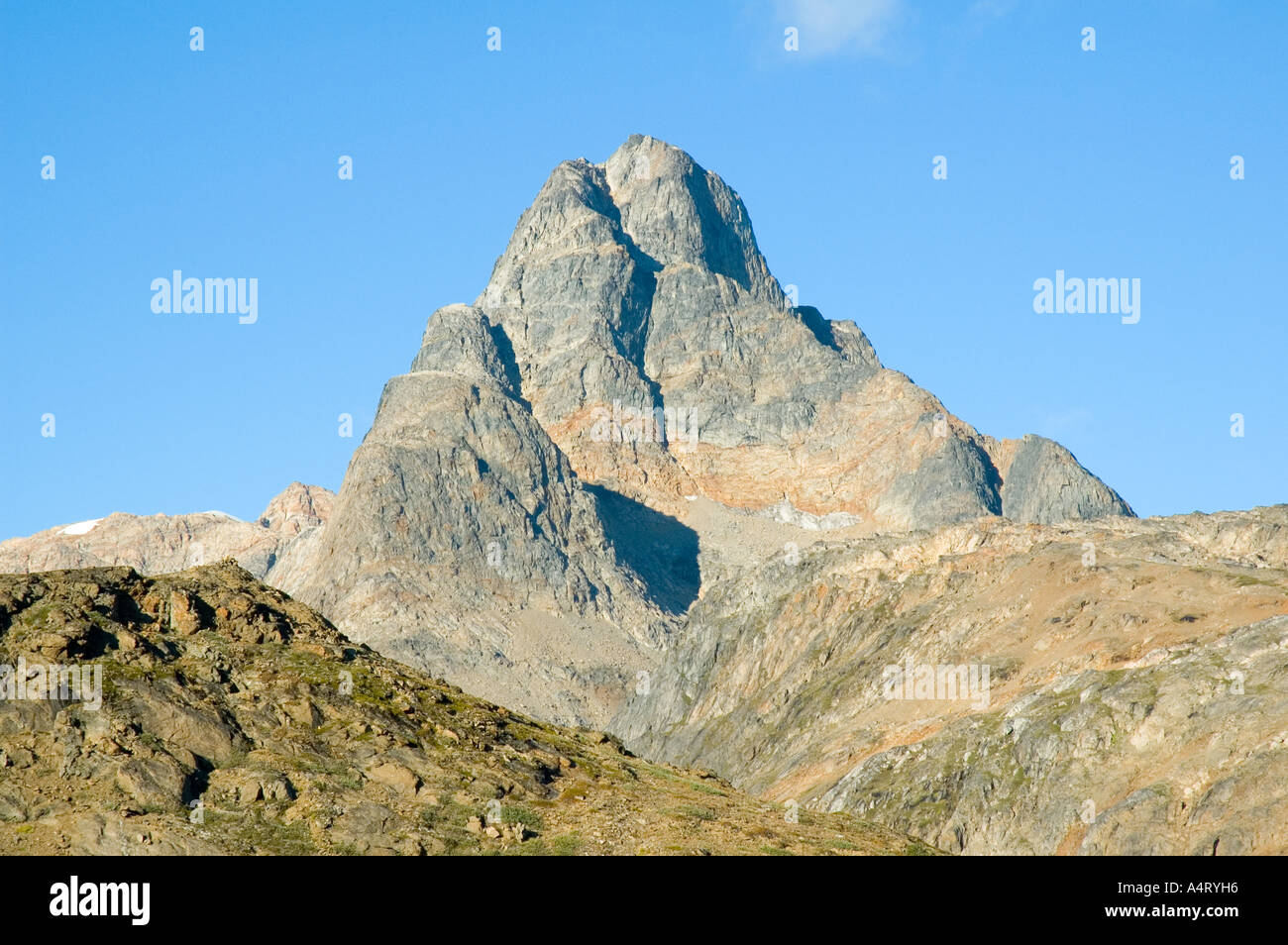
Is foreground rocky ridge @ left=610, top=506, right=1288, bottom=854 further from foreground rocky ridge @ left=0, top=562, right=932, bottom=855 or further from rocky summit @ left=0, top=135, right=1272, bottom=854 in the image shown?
foreground rocky ridge @ left=0, top=562, right=932, bottom=855

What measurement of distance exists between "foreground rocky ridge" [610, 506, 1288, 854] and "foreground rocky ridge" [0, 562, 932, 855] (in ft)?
90.2

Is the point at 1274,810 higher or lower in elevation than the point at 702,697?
lower

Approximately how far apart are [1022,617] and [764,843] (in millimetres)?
78087

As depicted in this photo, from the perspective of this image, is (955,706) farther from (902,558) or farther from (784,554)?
(784,554)

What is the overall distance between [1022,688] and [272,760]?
72668 mm

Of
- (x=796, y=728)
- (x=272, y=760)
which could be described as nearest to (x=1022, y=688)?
(x=796, y=728)

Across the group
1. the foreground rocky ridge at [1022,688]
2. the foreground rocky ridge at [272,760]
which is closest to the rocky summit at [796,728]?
the foreground rocky ridge at [272,760]

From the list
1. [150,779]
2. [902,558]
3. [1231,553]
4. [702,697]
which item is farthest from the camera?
[702,697]

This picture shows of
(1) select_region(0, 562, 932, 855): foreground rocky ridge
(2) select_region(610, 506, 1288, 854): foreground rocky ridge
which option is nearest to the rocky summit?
(1) select_region(0, 562, 932, 855): foreground rocky ridge

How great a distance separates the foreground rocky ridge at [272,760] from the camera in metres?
49.0

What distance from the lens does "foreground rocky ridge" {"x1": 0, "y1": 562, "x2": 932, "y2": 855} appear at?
49.0 meters

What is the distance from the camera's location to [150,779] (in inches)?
1956
